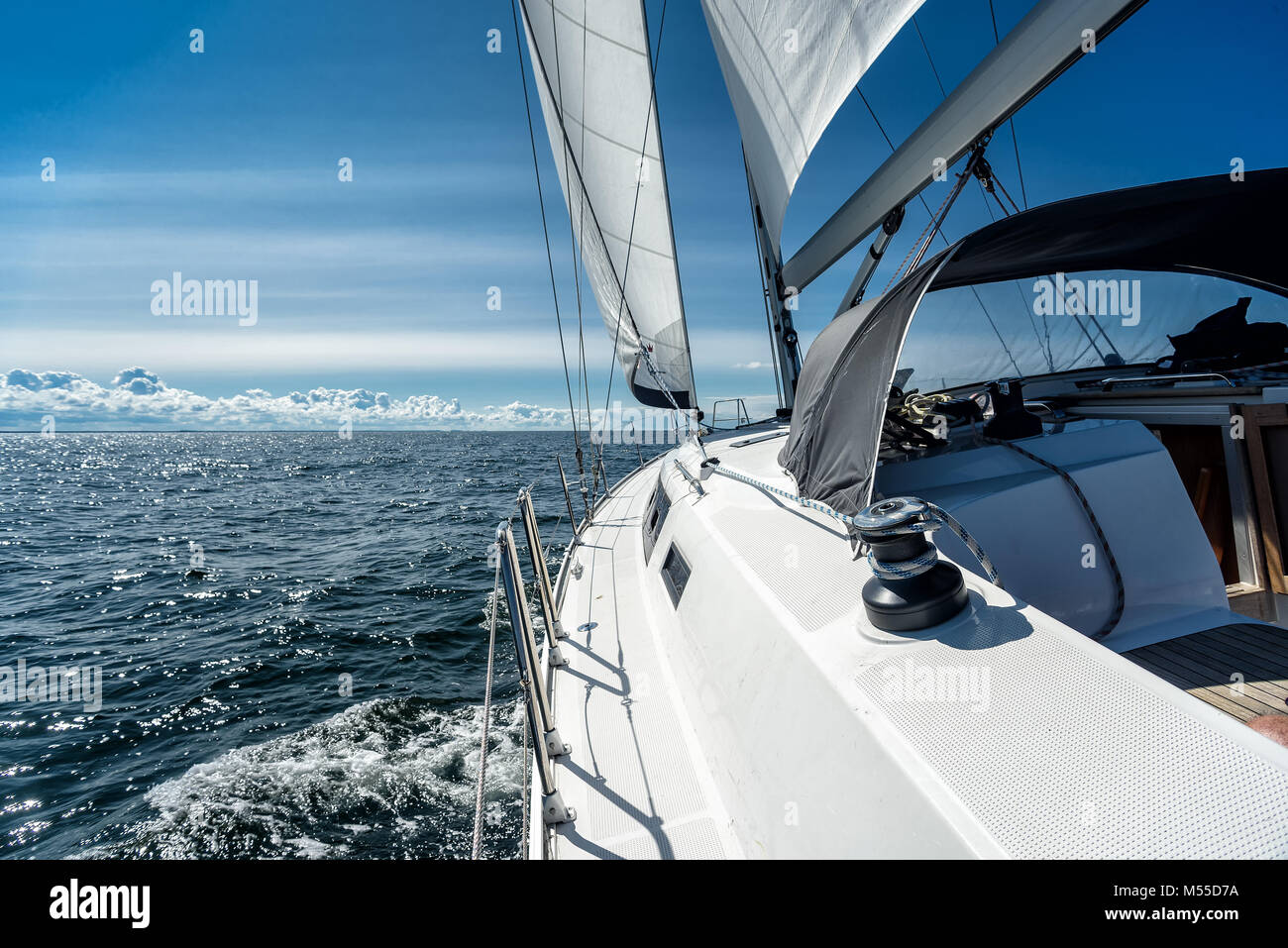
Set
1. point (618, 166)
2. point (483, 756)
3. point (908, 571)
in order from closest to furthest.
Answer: point (908, 571), point (483, 756), point (618, 166)

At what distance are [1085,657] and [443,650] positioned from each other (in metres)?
6.67

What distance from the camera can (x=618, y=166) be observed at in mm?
8359

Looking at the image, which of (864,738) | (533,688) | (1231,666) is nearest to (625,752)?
(533,688)

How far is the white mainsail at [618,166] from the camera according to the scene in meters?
7.52

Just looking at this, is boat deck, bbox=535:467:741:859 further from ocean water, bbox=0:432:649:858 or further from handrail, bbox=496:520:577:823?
ocean water, bbox=0:432:649:858

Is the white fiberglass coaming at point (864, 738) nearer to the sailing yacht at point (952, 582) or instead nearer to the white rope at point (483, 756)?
the sailing yacht at point (952, 582)

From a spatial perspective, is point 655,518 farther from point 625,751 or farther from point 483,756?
point 483,756

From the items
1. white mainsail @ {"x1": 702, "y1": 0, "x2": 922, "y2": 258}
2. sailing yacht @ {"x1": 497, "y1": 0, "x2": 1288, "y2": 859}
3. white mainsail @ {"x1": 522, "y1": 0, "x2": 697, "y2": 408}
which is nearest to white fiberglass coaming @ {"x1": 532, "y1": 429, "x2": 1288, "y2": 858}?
sailing yacht @ {"x1": 497, "y1": 0, "x2": 1288, "y2": 859}

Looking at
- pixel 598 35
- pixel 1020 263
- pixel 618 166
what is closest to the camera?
pixel 1020 263

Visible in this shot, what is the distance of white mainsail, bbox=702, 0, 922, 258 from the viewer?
3705 mm

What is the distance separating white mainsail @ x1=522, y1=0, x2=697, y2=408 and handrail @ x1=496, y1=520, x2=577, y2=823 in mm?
4145

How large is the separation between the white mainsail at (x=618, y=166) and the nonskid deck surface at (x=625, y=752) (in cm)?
331

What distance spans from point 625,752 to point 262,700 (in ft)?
16.6
